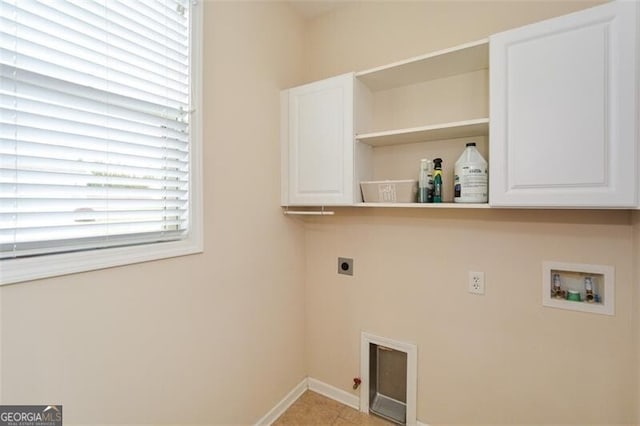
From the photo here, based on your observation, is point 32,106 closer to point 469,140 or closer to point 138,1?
point 138,1

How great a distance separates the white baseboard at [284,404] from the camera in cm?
179

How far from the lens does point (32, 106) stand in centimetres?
90

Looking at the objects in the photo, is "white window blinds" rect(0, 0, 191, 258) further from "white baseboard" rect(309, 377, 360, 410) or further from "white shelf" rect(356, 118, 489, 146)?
"white baseboard" rect(309, 377, 360, 410)

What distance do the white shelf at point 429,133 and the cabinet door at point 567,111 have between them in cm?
12

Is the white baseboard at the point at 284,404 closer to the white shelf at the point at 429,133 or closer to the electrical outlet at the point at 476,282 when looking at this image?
the electrical outlet at the point at 476,282

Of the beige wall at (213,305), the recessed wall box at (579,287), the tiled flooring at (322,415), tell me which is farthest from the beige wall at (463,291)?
the beige wall at (213,305)

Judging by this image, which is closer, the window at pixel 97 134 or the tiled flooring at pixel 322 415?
the window at pixel 97 134

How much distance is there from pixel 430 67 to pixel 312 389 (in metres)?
2.25

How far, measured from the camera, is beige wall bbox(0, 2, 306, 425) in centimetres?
94

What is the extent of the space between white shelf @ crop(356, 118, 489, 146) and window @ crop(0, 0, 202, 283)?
0.94 metres

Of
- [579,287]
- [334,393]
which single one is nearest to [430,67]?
[579,287]

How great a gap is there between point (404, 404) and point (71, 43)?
2409mm

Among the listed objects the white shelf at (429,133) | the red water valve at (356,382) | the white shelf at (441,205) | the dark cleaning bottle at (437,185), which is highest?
the white shelf at (429,133)

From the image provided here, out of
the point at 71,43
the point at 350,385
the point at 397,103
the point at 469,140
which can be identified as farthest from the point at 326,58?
the point at 350,385
